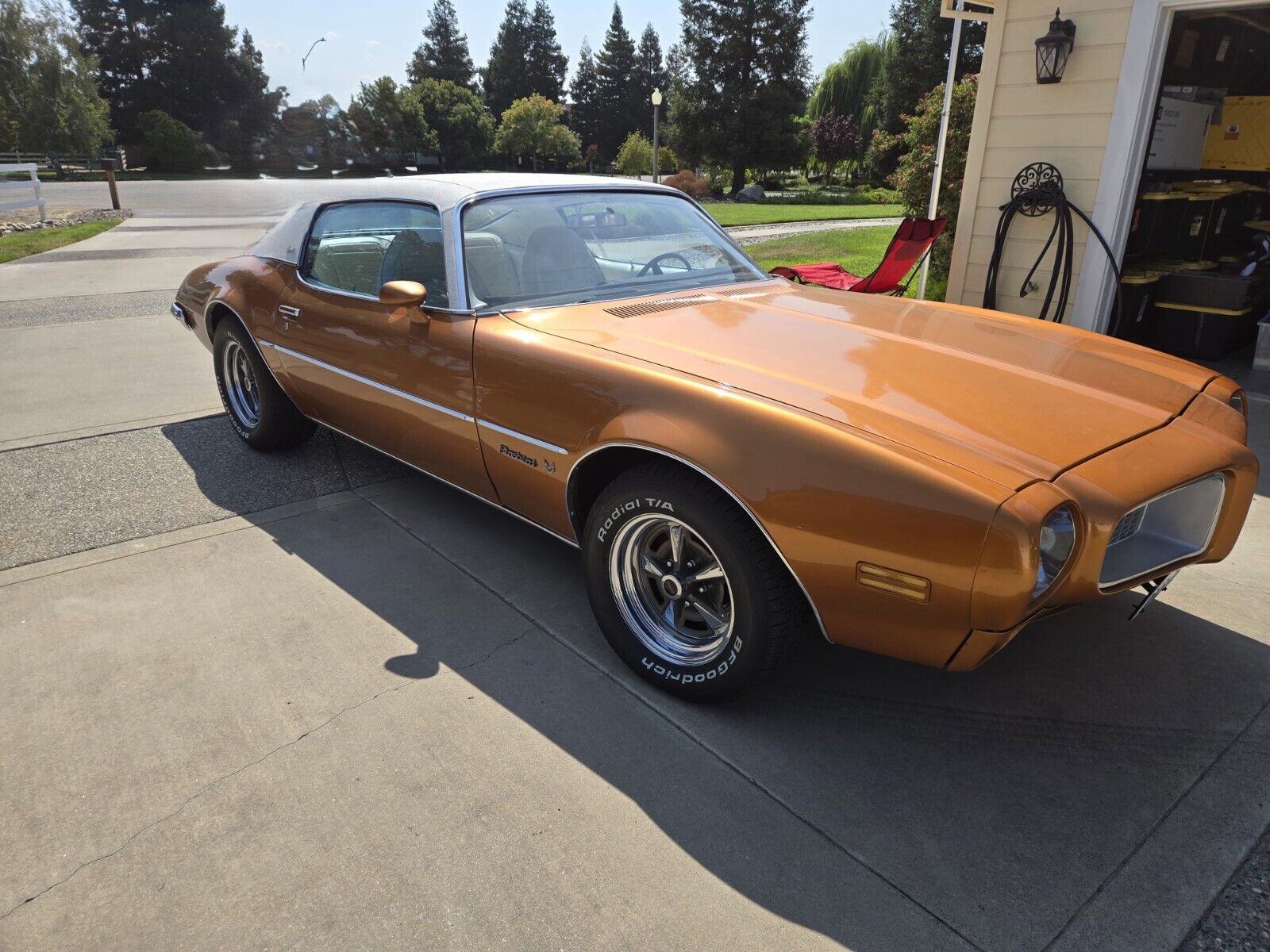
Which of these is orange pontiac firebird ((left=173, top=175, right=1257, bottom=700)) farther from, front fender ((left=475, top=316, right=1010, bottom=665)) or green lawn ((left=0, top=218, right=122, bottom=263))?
green lawn ((left=0, top=218, right=122, bottom=263))

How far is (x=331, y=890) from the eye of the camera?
5.97 feet

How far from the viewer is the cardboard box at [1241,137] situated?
6.83 m

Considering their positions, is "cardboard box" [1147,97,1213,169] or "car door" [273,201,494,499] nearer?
"car door" [273,201,494,499]

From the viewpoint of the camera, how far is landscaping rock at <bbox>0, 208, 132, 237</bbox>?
51.4 ft

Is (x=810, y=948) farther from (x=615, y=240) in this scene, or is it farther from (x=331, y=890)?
(x=615, y=240)

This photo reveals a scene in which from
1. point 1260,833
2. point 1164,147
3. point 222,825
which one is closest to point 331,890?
point 222,825

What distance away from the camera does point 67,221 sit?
1717 centimetres

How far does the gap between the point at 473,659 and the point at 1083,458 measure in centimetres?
187

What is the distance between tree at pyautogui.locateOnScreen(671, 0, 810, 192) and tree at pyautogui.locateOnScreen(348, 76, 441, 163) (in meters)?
22.4

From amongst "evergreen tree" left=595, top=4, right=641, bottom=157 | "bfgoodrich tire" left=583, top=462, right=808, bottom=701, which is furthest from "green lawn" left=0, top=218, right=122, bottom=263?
"evergreen tree" left=595, top=4, right=641, bottom=157

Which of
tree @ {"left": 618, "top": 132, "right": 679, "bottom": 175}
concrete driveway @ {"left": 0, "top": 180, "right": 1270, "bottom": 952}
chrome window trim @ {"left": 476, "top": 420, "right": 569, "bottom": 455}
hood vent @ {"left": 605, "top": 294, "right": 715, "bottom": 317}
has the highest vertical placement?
tree @ {"left": 618, "top": 132, "right": 679, "bottom": 175}

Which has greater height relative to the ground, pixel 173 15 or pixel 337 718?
pixel 173 15

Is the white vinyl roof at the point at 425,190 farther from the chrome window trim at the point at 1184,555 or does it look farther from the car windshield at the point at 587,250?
the chrome window trim at the point at 1184,555

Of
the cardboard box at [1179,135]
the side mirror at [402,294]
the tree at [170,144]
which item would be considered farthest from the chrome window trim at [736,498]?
the tree at [170,144]
